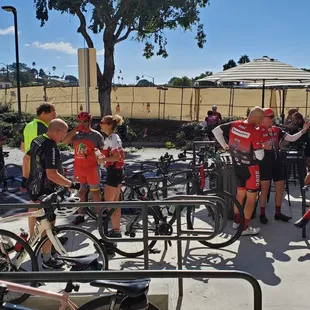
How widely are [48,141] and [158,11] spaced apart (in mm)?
13162

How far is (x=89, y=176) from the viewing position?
5.06 m

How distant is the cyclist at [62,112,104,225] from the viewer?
4.93m

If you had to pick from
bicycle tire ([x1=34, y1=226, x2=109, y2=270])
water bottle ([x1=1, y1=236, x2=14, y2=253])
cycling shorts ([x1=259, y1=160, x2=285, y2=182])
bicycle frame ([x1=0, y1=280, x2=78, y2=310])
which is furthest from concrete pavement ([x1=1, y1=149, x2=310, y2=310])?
bicycle frame ([x1=0, y1=280, x2=78, y2=310])

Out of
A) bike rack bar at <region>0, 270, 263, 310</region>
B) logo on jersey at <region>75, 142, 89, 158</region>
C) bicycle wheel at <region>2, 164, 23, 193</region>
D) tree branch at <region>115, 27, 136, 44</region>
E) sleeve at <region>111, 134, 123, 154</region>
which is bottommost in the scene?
bicycle wheel at <region>2, 164, 23, 193</region>

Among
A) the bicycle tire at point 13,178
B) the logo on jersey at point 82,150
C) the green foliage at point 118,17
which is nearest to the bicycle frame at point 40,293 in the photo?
the logo on jersey at point 82,150

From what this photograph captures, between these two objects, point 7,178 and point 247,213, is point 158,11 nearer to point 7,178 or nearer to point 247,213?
point 7,178

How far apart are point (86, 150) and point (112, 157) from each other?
0.51 meters

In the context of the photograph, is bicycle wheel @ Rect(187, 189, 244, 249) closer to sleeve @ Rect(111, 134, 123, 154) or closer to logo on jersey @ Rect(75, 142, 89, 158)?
sleeve @ Rect(111, 134, 123, 154)

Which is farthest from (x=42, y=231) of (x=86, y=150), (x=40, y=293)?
(x=86, y=150)

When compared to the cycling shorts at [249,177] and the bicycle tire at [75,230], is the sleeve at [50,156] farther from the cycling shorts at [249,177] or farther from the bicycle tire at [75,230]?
the cycling shorts at [249,177]

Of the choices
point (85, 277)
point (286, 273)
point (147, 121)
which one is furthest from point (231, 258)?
point (147, 121)

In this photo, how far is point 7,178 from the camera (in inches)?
325

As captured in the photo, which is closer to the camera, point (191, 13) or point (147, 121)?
point (191, 13)

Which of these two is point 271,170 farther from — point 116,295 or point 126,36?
point 126,36
